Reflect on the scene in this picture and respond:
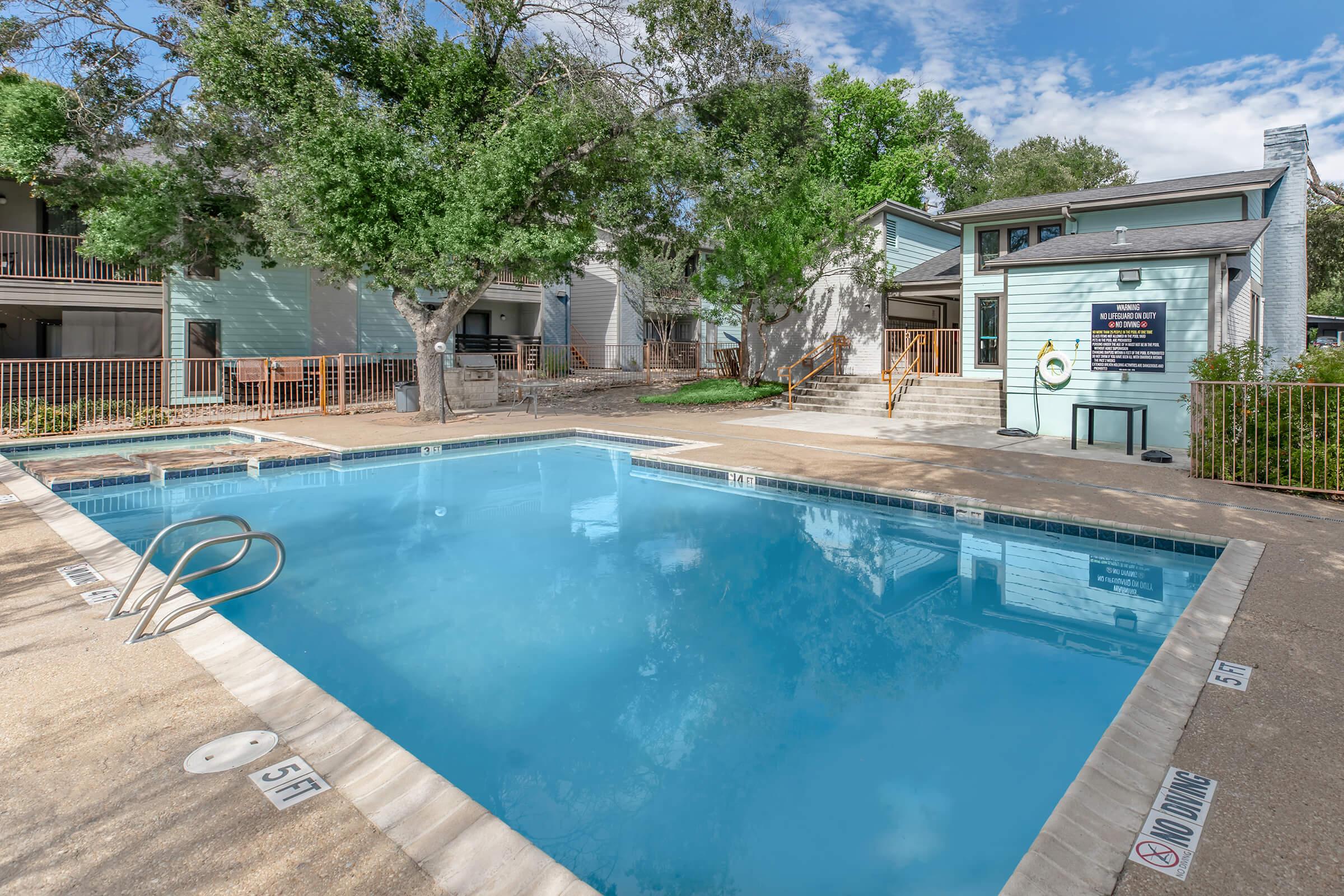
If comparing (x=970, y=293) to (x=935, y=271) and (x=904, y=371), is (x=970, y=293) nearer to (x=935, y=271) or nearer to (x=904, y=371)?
(x=935, y=271)

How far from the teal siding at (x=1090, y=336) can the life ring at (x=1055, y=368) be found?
92 mm

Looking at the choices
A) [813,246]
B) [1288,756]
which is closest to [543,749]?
[1288,756]

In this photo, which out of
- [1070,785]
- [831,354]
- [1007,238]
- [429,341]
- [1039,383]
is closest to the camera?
[1070,785]

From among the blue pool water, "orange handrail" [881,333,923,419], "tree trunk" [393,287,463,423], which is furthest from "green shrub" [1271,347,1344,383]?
"tree trunk" [393,287,463,423]

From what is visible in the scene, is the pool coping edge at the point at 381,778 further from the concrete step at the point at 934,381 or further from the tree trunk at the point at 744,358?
the tree trunk at the point at 744,358

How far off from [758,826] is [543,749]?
1.16m

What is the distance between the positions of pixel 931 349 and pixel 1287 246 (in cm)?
764

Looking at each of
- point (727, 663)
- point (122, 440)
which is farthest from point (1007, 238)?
point (122, 440)

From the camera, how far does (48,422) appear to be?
492 inches

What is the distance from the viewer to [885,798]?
3232 mm

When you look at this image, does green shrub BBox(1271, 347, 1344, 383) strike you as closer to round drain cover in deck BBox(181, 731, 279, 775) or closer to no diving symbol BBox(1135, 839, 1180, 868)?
no diving symbol BBox(1135, 839, 1180, 868)

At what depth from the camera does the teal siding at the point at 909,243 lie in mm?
19938

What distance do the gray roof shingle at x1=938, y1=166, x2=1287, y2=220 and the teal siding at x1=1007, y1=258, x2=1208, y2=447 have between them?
562 cm

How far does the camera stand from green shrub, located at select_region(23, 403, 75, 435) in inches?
487
